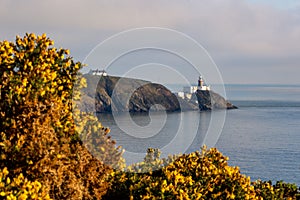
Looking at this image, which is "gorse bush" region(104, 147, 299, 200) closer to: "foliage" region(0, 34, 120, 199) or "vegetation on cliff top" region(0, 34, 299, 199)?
"vegetation on cliff top" region(0, 34, 299, 199)

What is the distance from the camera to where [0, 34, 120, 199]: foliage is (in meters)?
8.97

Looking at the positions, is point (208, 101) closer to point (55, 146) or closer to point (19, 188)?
point (55, 146)

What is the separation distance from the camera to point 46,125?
917cm

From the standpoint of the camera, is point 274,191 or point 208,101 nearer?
point 274,191

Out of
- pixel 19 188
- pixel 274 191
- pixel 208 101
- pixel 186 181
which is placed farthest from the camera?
pixel 208 101

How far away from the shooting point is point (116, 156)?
1141 centimetres

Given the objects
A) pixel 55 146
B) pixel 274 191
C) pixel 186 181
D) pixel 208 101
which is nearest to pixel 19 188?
pixel 55 146

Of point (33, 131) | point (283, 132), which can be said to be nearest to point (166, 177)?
point (33, 131)

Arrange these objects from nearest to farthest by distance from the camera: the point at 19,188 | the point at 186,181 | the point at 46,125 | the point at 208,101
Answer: the point at 19,188 → the point at 46,125 → the point at 186,181 → the point at 208,101

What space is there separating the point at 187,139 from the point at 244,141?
90025mm

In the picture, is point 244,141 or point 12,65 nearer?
point 12,65

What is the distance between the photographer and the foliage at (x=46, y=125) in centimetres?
897

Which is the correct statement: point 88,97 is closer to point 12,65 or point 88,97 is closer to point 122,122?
point 12,65

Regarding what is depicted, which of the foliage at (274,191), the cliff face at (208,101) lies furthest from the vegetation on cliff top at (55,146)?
the cliff face at (208,101)
